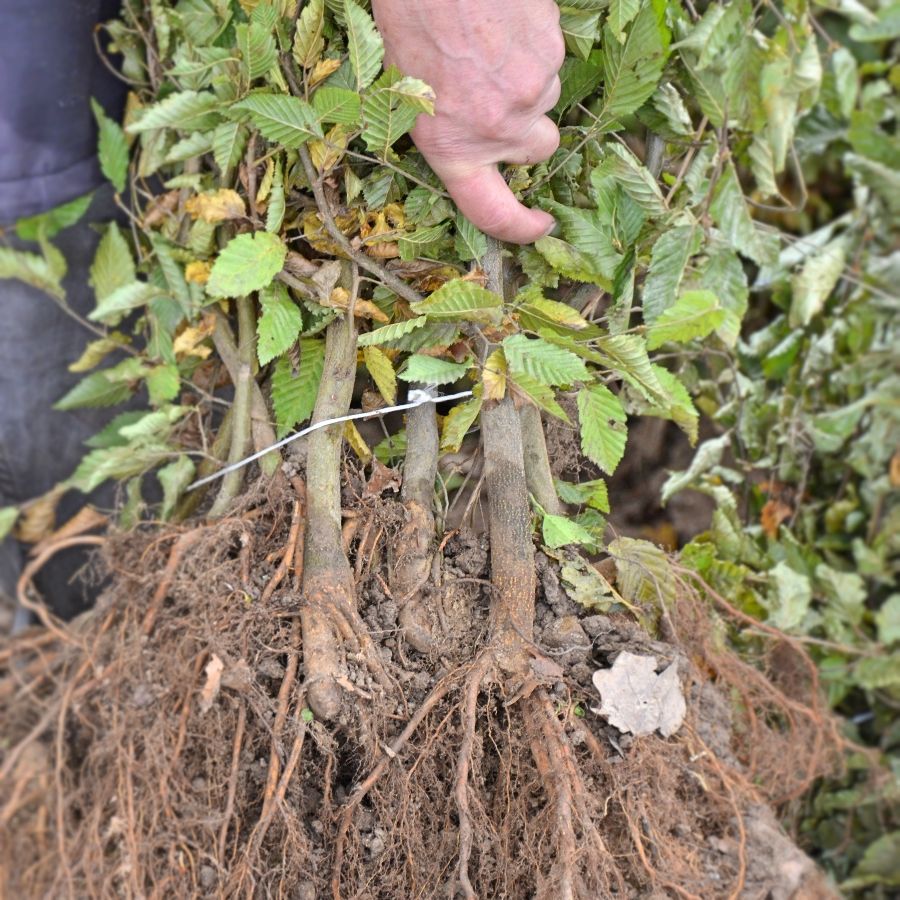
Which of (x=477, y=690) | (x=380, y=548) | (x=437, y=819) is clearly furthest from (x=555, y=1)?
(x=437, y=819)

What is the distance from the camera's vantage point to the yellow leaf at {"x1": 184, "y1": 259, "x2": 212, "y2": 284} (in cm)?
111

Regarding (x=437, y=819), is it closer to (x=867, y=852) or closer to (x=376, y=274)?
(x=376, y=274)

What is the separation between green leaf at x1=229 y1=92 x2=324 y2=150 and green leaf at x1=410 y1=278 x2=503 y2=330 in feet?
0.69

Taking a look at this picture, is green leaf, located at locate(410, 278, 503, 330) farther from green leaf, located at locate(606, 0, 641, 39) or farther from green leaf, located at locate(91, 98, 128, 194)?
green leaf, located at locate(91, 98, 128, 194)

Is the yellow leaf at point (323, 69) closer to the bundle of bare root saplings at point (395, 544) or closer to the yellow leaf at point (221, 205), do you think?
the bundle of bare root saplings at point (395, 544)

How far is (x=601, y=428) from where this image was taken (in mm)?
1002

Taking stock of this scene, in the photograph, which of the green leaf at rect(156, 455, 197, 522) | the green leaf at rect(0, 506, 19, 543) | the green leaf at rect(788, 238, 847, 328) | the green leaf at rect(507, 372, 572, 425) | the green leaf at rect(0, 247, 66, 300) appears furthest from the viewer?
the green leaf at rect(788, 238, 847, 328)

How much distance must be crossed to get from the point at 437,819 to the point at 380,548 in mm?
311

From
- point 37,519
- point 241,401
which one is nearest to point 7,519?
point 37,519

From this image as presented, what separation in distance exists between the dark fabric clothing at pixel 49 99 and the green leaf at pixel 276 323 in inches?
20.5

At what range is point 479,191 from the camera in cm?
92

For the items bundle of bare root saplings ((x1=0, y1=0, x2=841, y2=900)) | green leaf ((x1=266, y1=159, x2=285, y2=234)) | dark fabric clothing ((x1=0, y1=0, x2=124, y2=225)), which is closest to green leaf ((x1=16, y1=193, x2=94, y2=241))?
dark fabric clothing ((x1=0, y1=0, x2=124, y2=225))

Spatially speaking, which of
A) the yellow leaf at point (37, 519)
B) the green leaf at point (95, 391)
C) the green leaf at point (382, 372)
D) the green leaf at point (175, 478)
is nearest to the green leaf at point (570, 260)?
the green leaf at point (382, 372)

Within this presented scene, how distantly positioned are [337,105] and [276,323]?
0.82 feet
